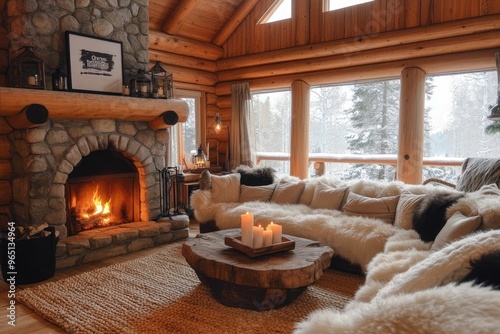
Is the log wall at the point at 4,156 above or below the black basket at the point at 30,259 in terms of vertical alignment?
above

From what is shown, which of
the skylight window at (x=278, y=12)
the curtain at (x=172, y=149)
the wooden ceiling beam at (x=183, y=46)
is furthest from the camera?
the skylight window at (x=278, y=12)

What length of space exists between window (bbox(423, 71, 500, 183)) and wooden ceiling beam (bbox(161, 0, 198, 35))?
3.66 m

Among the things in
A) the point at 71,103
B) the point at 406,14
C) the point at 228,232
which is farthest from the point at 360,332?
the point at 406,14

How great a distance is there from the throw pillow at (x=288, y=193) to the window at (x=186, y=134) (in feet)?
7.22

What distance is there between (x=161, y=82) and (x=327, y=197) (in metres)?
2.51

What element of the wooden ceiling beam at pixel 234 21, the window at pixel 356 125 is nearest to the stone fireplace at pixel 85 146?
the wooden ceiling beam at pixel 234 21

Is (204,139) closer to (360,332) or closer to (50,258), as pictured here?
(50,258)

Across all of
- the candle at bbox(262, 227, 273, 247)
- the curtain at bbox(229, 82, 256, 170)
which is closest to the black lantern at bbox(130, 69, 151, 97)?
the curtain at bbox(229, 82, 256, 170)

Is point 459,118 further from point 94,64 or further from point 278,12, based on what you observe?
point 94,64

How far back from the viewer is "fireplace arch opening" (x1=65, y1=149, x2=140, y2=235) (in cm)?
406

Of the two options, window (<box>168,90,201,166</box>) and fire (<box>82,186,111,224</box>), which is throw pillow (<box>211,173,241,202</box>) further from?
window (<box>168,90,201,166</box>)

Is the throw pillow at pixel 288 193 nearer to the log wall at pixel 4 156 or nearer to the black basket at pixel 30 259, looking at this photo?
the black basket at pixel 30 259

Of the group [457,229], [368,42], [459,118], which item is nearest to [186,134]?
[368,42]

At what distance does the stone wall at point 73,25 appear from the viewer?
3.52m
